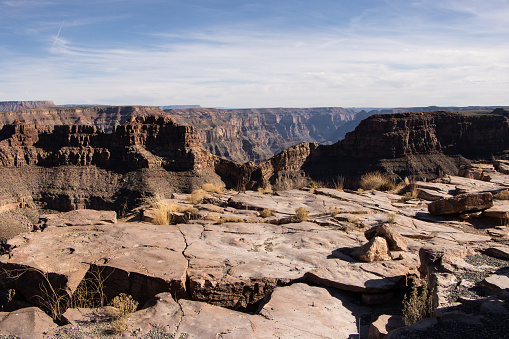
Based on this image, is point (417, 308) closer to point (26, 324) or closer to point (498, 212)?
point (26, 324)

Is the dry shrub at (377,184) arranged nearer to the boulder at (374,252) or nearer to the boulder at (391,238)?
the boulder at (391,238)

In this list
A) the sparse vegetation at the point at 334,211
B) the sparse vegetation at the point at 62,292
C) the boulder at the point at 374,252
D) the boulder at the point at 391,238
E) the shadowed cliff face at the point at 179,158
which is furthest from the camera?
the shadowed cliff face at the point at 179,158

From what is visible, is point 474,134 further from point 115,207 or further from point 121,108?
point 121,108

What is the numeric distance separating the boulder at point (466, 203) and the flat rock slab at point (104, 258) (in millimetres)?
6901

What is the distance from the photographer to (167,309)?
4473 mm

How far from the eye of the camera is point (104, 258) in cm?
551

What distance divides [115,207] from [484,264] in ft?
154

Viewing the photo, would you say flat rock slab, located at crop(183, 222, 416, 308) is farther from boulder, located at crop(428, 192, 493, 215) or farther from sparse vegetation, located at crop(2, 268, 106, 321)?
boulder, located at crop(428, 192, 493, 215)

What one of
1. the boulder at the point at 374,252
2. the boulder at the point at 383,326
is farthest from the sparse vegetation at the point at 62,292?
the boulder at the point at 374,252

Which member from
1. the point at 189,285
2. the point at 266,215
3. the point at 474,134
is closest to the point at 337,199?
the point at 266,215

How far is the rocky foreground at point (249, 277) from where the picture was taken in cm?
401

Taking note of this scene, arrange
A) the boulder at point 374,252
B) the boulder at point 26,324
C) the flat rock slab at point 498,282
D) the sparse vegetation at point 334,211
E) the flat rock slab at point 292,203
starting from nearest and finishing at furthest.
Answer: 1. the boulder at point 26,324
2. the flat rock slab at point 498,282
3. the boulder at point 374,252
4. the sparse vegetation at point 334,211
5. the flat rock slab at point 292,203

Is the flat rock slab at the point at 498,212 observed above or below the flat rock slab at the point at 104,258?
above

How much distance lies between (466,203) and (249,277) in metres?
6.53
